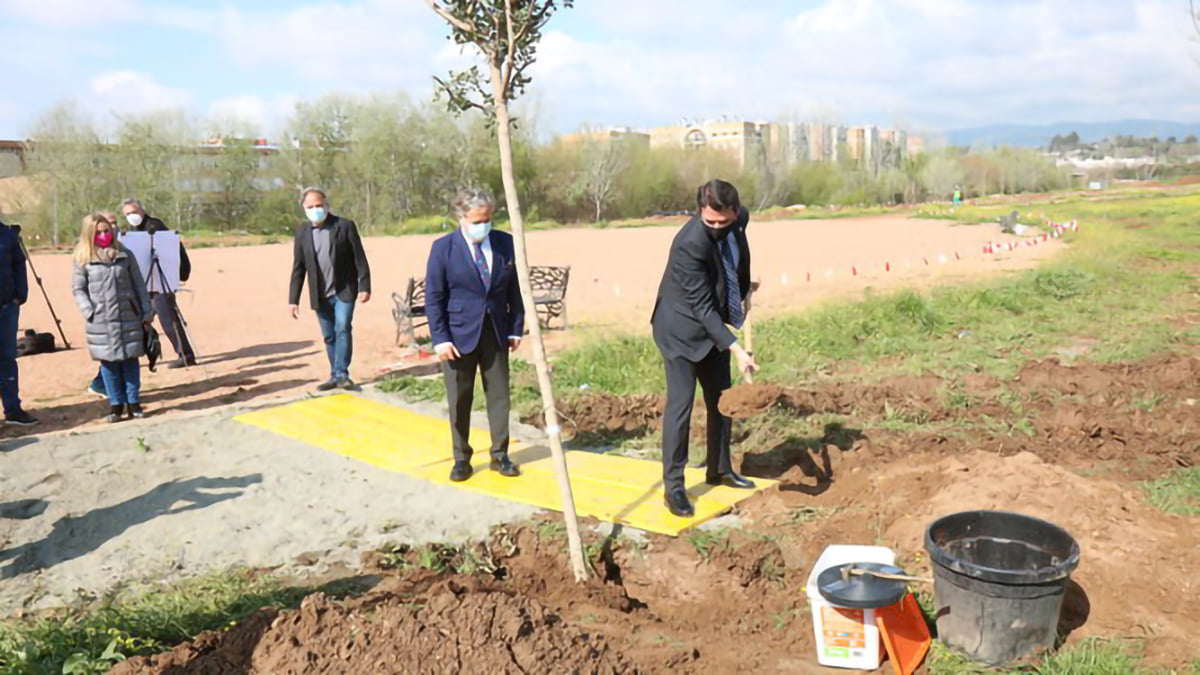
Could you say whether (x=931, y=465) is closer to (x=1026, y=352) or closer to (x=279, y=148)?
(x=1026, y=352)

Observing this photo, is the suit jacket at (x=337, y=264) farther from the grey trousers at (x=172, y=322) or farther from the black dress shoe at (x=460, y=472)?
the black dress shoe at (x=460, y=472)

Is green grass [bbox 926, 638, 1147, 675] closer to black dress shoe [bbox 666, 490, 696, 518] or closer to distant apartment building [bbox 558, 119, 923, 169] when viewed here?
black dress shoe [bbox 666, 490, 696, 518]

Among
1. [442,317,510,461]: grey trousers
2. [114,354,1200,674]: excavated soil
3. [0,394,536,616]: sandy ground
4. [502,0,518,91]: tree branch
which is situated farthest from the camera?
[442,317,510,461]: grey trousers

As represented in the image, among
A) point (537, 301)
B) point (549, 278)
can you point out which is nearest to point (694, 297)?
point (537, 301)

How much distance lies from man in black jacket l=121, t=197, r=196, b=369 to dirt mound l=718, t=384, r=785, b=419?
6439 millimetres

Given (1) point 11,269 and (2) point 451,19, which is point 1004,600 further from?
(1) point 11,269

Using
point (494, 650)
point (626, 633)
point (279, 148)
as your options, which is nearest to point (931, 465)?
point (626, 633)

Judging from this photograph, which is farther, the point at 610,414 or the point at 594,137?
the point at 594,137

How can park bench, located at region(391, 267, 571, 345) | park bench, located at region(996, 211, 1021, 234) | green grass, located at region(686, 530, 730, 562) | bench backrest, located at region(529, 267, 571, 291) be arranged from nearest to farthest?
green grass, located at region(686, 530, 730, 562), park bench, located at region(391, 267, 571, 345), bench backrest, located at region(529, 267, 571, 291), park bench, located at region(996, 211, 1021, 234)

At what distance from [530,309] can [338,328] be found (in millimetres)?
4669

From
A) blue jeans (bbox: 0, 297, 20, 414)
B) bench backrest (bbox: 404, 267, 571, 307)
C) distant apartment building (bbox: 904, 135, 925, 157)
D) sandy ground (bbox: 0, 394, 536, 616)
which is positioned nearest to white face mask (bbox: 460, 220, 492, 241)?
sandy ground (bbox: 0, 394, 536, 616)

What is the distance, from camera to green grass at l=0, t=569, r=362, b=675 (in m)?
3.47

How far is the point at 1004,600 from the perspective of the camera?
3.40 metres

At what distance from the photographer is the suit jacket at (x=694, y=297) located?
16.0ft
